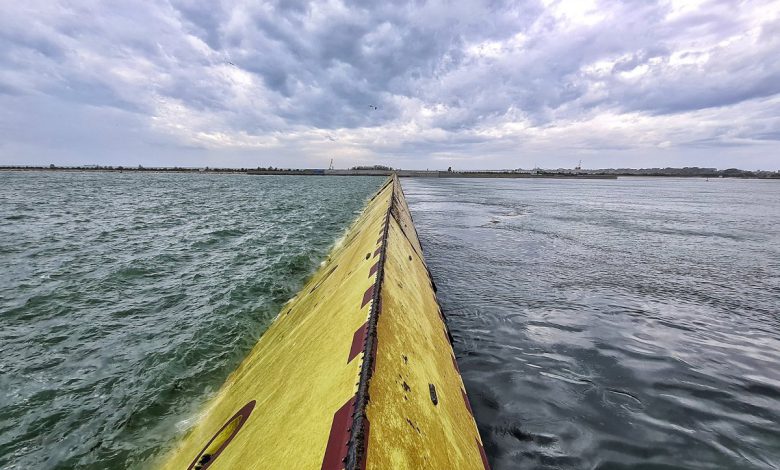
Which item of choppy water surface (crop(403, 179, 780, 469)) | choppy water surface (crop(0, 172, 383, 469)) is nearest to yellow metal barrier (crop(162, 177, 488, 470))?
choppy water surface (crop(0, 172, 383, 469))

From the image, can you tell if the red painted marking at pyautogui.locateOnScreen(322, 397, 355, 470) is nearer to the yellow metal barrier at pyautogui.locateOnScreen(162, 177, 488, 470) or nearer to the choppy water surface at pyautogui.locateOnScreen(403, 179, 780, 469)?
the yellow metal barrier at pyautogui.locateOnScreen(162, 177, 488, 470)

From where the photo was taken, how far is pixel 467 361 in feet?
16.8

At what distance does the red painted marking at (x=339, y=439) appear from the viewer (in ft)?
4.97

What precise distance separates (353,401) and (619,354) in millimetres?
5227

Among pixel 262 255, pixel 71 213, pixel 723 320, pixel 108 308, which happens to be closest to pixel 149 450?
pixel 108 308

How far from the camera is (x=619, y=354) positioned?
5340mm

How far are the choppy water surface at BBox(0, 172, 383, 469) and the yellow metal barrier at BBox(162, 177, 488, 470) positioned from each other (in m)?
0.91

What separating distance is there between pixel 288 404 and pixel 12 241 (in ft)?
55.0

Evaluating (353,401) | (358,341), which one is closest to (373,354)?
(358,341)

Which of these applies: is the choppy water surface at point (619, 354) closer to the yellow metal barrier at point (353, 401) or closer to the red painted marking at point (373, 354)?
the yellow metal barrier at point (353, 401)

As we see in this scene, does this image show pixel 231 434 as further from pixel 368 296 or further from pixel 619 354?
pixel 619 354

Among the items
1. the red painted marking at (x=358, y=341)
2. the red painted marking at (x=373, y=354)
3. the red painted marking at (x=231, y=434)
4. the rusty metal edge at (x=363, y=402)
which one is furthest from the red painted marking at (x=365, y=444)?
the red painted marking at (x=231, y=434)

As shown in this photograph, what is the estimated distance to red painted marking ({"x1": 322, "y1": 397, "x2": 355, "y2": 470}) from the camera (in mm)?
1516

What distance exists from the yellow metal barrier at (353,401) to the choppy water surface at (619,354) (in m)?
1.21
